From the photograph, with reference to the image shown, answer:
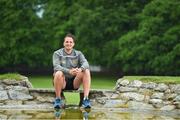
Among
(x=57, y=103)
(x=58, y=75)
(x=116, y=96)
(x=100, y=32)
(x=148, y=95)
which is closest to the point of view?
(x=58, y=75)

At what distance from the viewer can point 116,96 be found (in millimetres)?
8594

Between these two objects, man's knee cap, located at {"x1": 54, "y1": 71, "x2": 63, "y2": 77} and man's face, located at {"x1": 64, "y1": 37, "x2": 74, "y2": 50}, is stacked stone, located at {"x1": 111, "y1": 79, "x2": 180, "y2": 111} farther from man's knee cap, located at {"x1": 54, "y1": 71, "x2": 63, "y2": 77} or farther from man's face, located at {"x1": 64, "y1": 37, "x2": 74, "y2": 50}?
man's knee cap, located at {"x1": 54, "y1": 71, "x2": 63, "y2": 77}

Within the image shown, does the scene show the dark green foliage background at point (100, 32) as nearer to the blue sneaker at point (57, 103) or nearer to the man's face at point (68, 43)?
the man's face at point (68, 43)

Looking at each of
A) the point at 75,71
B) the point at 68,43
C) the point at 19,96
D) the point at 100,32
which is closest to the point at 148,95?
the point at 75,71

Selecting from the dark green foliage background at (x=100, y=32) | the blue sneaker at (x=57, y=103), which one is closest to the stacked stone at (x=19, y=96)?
the blue sneaker at (x=57, y=103)

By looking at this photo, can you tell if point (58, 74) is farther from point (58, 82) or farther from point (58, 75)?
point (58, 82)

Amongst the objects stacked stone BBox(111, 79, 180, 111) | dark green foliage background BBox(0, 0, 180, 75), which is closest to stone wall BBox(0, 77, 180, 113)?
stacked stone BBox(111, 79, 180, 111)

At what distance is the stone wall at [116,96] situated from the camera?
8.43 metres

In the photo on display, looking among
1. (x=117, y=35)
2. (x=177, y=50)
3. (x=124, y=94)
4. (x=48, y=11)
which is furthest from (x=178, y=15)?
(x=124, y=94)

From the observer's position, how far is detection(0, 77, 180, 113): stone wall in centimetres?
843

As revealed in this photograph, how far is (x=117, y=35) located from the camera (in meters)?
19.9

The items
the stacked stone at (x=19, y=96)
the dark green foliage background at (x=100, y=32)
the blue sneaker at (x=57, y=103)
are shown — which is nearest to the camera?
the blue sneaker at (x=57, y=103)

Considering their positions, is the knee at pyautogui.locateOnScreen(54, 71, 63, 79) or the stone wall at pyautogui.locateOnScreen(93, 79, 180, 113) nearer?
the knee at pyautogui.locateOnScreen(54, 71, 63, 79)

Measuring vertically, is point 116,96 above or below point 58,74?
below
